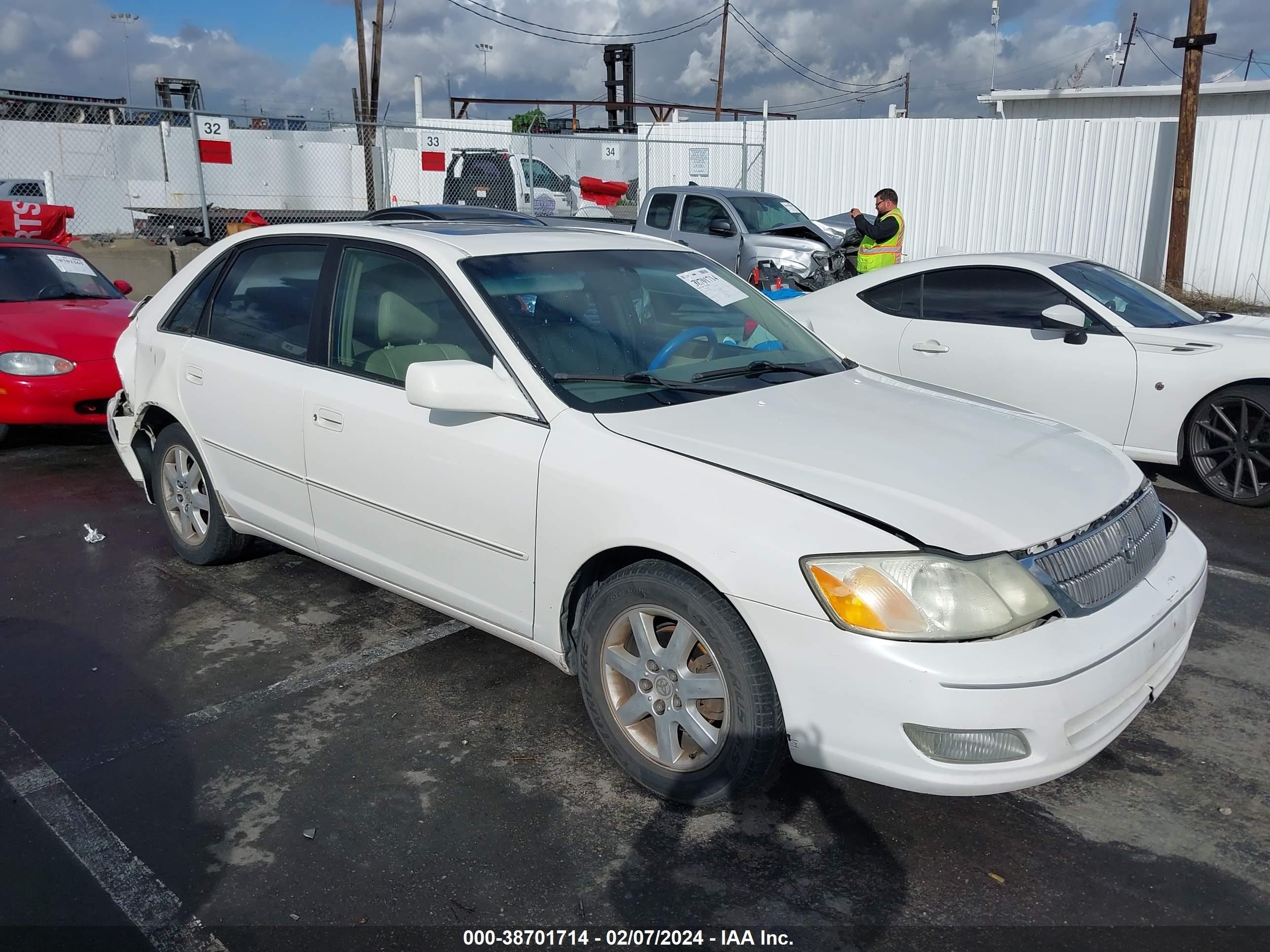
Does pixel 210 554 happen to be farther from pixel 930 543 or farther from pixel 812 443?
pixel 930 543

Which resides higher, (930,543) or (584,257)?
(584,257)

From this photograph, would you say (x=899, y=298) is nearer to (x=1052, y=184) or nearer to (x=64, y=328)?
(x=64, y=328)

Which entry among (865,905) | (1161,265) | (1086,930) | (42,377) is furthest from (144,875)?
(1161,265)

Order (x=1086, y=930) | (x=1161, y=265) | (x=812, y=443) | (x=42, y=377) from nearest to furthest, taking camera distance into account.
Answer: (x=1086, y=930) < (x=812, y=443) < (x=42, y=377) < (x=1161, y=265)

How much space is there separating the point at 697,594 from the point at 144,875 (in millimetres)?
1712

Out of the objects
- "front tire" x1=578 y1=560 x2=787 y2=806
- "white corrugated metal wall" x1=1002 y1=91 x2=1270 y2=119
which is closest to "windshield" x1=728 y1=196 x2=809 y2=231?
"white corrugated metal wall" x1=1002 y1=91 x2=1270 y2=119

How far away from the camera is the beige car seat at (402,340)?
3.81 meters

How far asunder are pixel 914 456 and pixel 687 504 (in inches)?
29.7

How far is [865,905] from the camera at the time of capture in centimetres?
273

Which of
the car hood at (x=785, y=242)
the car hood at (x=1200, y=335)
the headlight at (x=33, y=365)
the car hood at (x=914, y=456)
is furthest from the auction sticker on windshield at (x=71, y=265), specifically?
the car hood at (x=785, y=242)

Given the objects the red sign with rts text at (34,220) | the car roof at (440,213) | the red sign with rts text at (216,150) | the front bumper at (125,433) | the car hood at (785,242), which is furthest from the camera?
the car hood at (785,242)

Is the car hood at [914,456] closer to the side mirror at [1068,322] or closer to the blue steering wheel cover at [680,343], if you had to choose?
the blue steering wheel cover at [680,343]

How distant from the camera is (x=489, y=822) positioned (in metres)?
3.11

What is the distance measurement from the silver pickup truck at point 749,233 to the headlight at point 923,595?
455 inches
